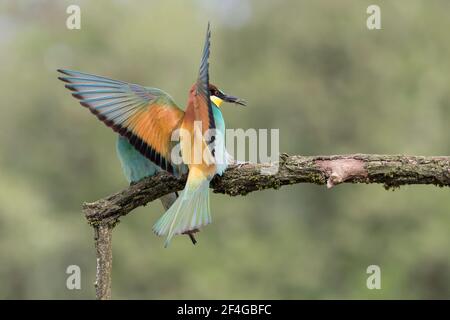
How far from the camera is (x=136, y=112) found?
4309mm

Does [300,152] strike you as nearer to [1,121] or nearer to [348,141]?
[348,141]

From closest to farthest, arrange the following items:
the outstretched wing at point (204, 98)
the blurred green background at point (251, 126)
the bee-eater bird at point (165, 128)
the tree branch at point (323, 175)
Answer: the outstretched wing at point (204, 98) < the tree branch at point (323, 175) < the bee-eater bird at point (165, 128) < the blurred green background at point (251, 126)

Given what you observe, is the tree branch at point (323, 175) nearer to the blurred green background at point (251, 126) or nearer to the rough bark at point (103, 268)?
the rough bark at point (103, 268)

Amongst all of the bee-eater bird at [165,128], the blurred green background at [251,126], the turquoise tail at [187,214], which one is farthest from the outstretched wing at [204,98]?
the blurred green background at [251,126]

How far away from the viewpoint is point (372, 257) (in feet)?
52.4

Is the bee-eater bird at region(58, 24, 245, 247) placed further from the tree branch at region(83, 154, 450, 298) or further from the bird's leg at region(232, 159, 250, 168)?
the tree branch at region(83, 154, 450, 298)

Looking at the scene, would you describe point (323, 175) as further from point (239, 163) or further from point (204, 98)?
point (204, 98)

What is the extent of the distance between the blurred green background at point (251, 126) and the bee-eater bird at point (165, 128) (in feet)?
31.8

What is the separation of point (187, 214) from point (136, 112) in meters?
0.59

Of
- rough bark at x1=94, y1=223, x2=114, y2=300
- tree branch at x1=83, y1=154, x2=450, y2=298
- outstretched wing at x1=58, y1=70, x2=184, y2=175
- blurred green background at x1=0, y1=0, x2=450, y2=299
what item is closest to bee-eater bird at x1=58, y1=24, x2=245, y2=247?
outstretched wing at x1=58, y1=70, x2=184, y2=175

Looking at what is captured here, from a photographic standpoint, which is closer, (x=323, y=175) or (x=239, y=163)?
(x=323, y=175)

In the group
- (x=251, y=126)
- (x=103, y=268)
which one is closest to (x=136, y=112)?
(x=103, y=268)

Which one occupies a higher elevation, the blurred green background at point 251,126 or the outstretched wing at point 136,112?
the blurred green background at point 251,126

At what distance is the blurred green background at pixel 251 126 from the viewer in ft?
48.8
